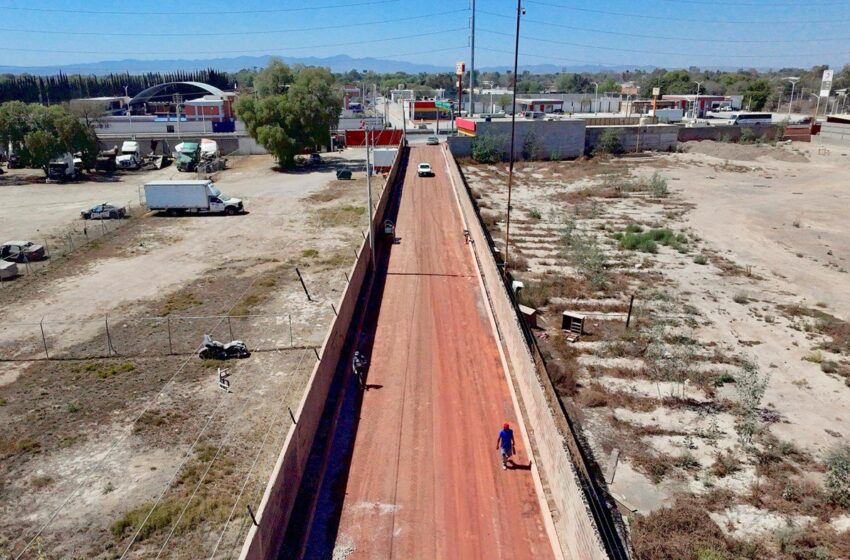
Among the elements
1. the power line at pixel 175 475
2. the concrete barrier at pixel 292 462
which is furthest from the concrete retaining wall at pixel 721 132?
the power line at pixel 175 475

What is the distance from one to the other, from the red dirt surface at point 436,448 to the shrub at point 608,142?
59958 mm

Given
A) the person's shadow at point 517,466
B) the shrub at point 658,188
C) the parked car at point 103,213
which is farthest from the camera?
the shrub at point 658,188

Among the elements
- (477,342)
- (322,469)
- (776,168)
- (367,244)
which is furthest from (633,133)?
(322,469)

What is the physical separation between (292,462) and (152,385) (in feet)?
32.9

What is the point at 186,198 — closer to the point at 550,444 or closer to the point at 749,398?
the point at 550,444

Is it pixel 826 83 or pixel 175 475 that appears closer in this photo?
pixel 175 475

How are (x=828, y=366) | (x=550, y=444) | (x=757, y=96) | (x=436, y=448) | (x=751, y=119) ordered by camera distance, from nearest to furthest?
(x=550, y=444), (x=436, y=448), (x=828, y=366), (x=751, y=119), (x=757, y=96)

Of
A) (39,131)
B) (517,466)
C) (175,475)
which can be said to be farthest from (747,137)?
Result: (175,475)

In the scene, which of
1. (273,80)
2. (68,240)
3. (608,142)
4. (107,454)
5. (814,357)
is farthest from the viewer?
(608,142)

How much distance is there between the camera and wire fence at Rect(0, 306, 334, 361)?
2403 centimetres

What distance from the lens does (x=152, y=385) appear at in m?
21.3

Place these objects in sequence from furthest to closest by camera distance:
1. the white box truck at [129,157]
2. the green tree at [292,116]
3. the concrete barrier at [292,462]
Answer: the white box truck at [129,157]
the green tree at [292,116]
the concrete barrier at [292,462]

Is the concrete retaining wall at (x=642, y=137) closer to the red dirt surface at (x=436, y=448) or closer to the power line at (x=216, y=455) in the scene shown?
the red dirt surface at (x=436, y=448)

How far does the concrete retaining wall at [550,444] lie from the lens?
11.4 meters
